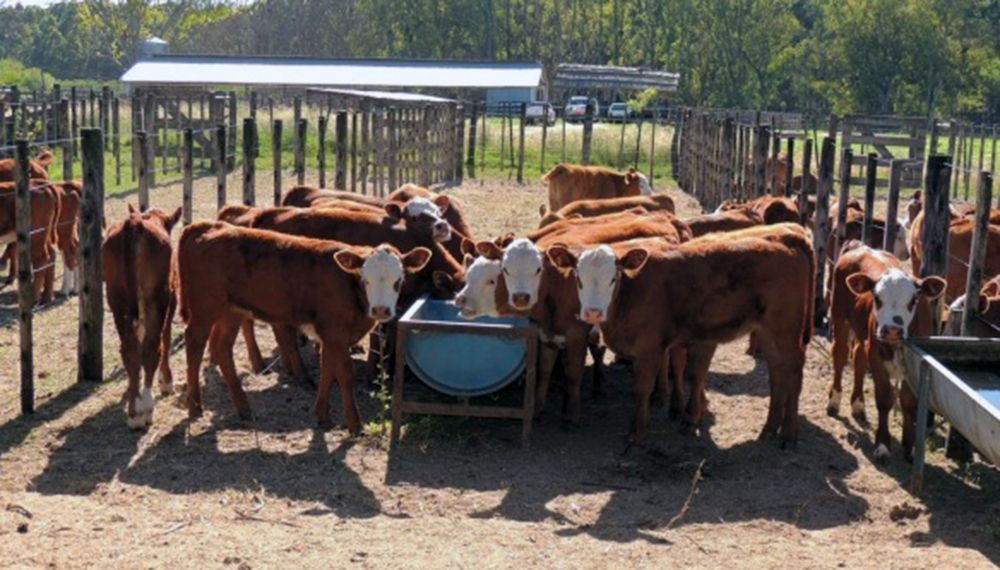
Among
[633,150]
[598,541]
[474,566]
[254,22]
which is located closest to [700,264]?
[598,541]

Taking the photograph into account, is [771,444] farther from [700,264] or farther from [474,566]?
[474,566]

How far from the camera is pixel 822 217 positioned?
43.7 feet

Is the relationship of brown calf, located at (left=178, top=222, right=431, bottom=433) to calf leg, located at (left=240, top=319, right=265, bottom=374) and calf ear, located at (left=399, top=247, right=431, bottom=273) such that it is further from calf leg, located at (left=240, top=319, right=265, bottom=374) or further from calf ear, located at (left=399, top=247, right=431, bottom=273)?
calf leg, located at (left=240, top=319, right=265, bottom=374)

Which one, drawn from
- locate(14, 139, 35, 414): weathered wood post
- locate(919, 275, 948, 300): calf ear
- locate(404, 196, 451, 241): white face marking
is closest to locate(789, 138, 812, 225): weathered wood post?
locate(404, 196, 451, 241): white face marking

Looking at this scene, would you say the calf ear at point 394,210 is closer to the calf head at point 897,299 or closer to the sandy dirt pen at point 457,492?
the sandy dirt pen at point 457,492

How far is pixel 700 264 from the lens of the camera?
9359mm

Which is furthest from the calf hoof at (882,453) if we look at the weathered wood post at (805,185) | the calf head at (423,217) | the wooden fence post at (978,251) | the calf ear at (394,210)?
the weathered wood post at (805,185)

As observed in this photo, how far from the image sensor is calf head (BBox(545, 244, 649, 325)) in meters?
9.04

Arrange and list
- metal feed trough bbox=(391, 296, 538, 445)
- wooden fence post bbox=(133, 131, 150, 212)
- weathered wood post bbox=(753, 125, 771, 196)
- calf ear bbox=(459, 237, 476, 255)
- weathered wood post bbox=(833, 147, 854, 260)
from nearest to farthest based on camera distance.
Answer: metal feed trough bbox=(391, 296, 538, 445), calf ear bbox=(459, 237, 476, 255), wooden fence post bbox=(133, 131, 150, 212), weathered wood post bbox=(833, 147, 854, 260), weathered wood post bbox=(753, 125, 771, 196)

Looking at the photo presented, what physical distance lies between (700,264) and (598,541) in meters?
2.89

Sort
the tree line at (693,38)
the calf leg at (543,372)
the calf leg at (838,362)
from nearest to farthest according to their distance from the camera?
the calf leg at (543,372)
the calf leg at (838,362)
the tree line at (693,38)

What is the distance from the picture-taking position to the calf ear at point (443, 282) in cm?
1036

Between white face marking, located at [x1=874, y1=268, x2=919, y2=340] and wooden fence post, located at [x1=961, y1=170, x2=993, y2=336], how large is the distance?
1.85ft

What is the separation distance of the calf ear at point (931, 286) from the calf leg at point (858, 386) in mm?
1105
